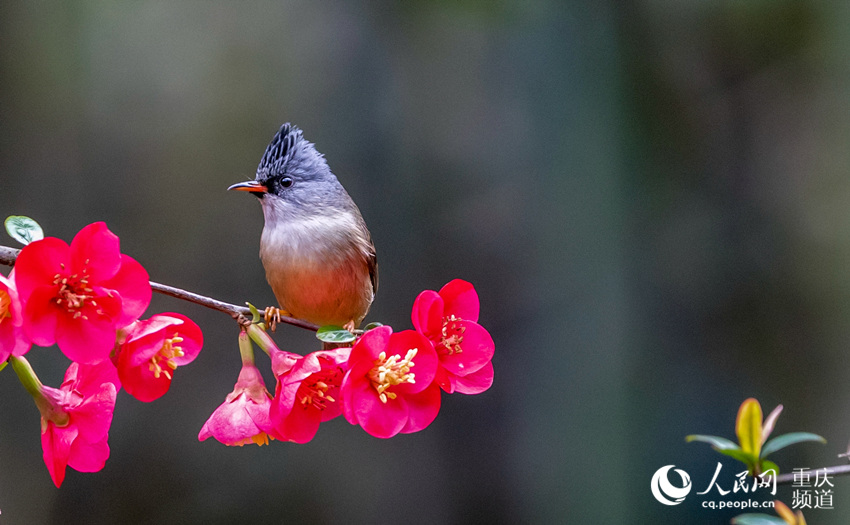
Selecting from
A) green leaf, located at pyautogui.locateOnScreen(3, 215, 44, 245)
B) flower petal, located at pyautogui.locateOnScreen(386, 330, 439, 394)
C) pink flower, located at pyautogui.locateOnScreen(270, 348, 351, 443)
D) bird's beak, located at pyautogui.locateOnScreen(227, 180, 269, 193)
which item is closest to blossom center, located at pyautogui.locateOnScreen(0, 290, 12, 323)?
green leaf, located at pyautogui.locateOnScreen(3, 215, 44, 245)

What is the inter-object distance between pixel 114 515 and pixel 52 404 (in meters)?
2.54

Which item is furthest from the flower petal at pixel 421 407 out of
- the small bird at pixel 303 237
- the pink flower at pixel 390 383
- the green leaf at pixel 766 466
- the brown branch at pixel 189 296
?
the small bird at pixel 303 237

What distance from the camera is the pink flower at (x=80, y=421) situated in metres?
0.89

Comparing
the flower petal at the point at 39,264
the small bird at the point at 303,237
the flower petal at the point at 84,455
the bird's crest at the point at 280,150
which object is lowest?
the flower petal at the point at 84,455

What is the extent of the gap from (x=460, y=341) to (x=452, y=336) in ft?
0.05

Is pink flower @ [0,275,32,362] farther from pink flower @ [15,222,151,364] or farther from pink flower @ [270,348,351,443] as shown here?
pink flower @ [270,348,351,443]

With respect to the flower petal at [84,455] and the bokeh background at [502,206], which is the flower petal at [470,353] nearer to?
the flower petal at [84,455]

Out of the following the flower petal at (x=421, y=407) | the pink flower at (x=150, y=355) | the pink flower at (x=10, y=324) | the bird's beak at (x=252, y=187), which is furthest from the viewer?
the bird's beak at (x=252, y=187)

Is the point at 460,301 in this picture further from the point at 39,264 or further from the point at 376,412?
the point at 39,264

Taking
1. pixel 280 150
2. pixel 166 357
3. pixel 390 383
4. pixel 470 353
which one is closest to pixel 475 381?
pixel 470 353

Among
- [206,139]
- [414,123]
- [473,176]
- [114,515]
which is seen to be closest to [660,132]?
[473,176]

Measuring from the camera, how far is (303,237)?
5.24 feet

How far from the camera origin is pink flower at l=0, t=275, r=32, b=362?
742 mm

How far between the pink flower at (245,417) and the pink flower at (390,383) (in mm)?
149
